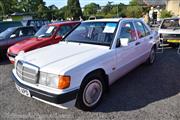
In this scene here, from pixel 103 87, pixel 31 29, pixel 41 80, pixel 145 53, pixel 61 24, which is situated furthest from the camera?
pixel 31 29

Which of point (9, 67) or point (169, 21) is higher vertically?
point (169, 21)

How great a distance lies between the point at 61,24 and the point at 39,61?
4.42m

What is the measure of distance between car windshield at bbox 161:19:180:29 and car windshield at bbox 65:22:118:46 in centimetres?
629

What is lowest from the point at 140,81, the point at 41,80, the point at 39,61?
the point at 140,81

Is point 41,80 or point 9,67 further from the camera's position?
point 9,67

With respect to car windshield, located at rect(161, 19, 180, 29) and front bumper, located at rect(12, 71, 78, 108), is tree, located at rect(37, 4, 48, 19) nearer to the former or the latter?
car windshield, located at rect(161, 19, 180, 29)

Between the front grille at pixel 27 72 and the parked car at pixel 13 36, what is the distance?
4.60 m

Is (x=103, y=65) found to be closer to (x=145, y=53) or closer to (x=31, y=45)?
(x=145, y=53)

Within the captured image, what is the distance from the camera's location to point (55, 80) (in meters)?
2.95

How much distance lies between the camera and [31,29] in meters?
8.98

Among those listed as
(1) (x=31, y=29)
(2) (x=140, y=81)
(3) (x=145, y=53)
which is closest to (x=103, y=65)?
(2) (x=140, y=81)

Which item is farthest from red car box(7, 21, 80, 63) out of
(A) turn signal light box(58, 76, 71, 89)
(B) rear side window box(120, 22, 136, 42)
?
(A) turn signal light box(58, 76, 71, 89)

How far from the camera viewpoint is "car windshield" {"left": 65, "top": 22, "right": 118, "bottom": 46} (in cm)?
410

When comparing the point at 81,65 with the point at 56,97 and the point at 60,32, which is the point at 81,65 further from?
the point at 60,32
